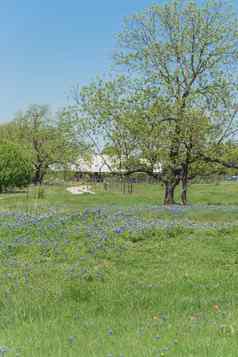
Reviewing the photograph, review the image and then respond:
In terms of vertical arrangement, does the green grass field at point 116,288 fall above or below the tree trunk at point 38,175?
below

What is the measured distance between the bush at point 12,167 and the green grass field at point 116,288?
91.0 feet

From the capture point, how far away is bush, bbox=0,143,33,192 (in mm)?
39781

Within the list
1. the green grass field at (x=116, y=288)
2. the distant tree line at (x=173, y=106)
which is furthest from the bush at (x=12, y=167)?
the green grass field at (x=116, y=288)

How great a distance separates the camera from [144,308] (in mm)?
5953

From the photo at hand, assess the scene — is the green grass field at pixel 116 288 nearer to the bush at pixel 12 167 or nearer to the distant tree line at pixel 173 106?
the distant tree line at pixel 173 106

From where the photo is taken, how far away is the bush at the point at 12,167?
39.8 m

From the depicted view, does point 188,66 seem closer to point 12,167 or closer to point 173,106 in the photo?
point 173,106

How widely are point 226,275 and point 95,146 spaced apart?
17771mm

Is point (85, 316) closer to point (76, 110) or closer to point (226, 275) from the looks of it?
point (226, 275)

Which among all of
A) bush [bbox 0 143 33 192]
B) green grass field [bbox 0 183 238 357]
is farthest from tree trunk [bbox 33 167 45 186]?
green grass field [bbox 0 183 238 357]

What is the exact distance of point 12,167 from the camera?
4009 centimetres

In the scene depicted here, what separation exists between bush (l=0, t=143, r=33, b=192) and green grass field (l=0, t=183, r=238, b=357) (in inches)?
1092

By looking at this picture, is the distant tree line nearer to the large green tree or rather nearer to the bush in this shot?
the large green tree

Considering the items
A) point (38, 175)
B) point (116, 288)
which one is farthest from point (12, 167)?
point (116, 288)
